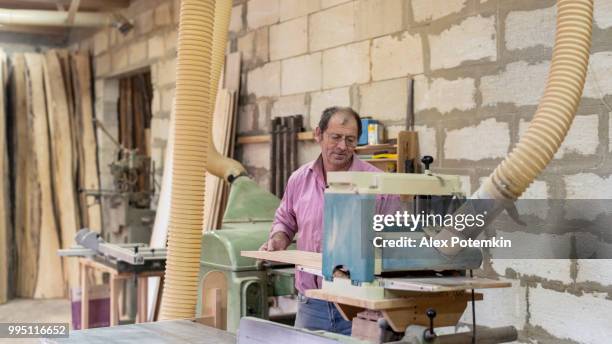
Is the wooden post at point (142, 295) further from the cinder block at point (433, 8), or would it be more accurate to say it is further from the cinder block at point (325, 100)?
the cinder block at point (433, 8)

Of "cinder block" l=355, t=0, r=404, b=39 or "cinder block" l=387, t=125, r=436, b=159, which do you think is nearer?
"cinder block" l=387, t=125, r=436, b=159

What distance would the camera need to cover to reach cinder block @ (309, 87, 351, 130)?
4.33m

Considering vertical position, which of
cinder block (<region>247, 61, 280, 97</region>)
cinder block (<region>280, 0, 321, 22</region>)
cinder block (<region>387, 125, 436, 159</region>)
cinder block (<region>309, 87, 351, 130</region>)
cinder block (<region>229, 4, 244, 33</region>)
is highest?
cinder block (<region>229, 4, 244, 33</region>)

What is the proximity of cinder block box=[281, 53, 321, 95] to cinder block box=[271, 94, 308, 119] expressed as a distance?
0.15 ft

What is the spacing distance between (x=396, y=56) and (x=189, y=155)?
169 centimetres

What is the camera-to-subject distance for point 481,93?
136 inches

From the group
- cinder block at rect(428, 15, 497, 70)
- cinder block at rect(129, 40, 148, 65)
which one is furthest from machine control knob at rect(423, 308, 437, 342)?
cinder block at rect(129, 40, 148, 65)

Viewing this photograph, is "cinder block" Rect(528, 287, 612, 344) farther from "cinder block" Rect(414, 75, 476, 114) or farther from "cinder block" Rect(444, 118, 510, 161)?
"cinder block" Rect(414, 75, 476, 114)

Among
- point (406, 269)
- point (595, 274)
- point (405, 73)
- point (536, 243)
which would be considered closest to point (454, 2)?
point (405, 73)

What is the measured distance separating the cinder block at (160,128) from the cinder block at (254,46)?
1389 millimetres

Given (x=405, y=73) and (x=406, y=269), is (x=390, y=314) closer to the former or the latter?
(x=406, y=269)

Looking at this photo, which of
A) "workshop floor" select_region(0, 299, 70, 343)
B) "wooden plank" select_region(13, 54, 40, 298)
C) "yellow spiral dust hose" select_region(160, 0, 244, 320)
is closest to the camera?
"yellow spiral dust hose" select_region(160, 0, 244, 320)

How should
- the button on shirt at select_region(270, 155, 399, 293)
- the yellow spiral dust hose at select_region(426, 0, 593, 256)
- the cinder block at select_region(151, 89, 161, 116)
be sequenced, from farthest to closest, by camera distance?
the cinder block at select_region(151, 89, 161, 116)
the button on shirt at select_region(270, 155, 399, 293)
the yellow spiral dust hose at select_region(426, 0, 593, 256)

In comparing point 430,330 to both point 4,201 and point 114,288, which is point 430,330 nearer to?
point 114,288
